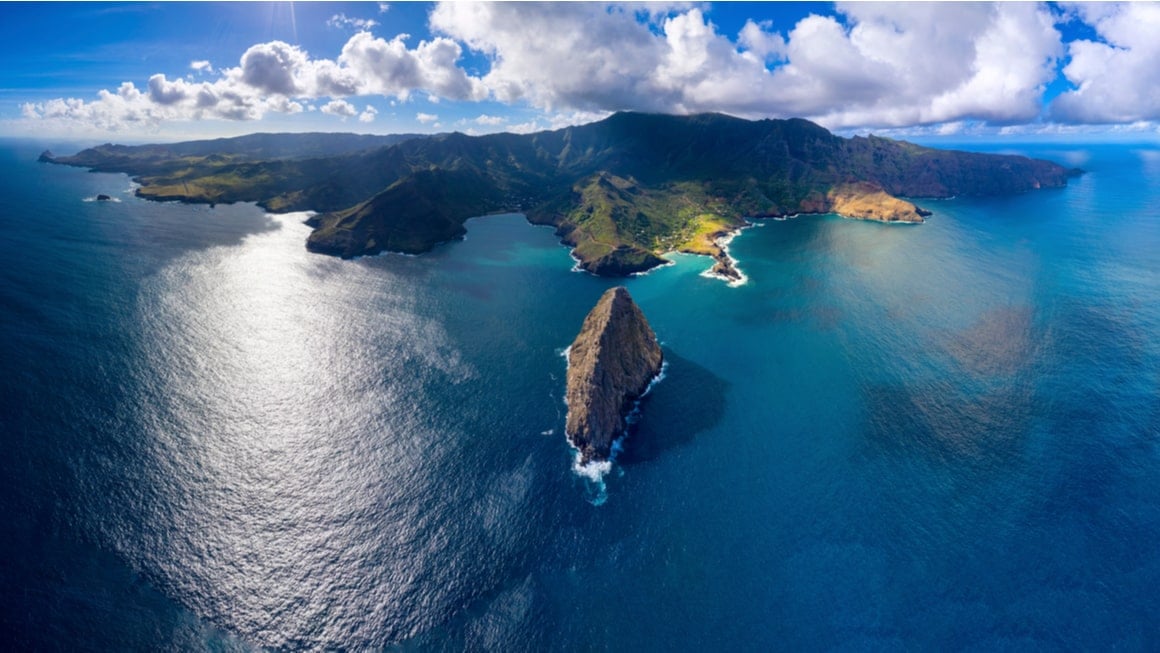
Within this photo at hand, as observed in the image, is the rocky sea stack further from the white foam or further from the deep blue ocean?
the deep blue ocean

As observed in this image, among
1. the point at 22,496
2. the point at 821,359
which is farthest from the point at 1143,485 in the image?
the point at 22,496

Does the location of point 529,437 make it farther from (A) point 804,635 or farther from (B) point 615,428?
(A) point 804,635

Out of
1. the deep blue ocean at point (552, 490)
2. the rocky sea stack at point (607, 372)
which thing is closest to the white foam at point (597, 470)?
the deep blue ocean at point (552, 490)

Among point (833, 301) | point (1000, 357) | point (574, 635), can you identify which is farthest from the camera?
point (833, 301)

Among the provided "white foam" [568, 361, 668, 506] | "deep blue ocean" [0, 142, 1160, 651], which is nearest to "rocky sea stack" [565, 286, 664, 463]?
"white foam" [568, 361, 668, 506]

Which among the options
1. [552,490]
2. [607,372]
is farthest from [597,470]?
[607,372]

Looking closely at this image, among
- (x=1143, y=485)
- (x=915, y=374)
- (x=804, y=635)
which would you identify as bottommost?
(x=804, y=635)
